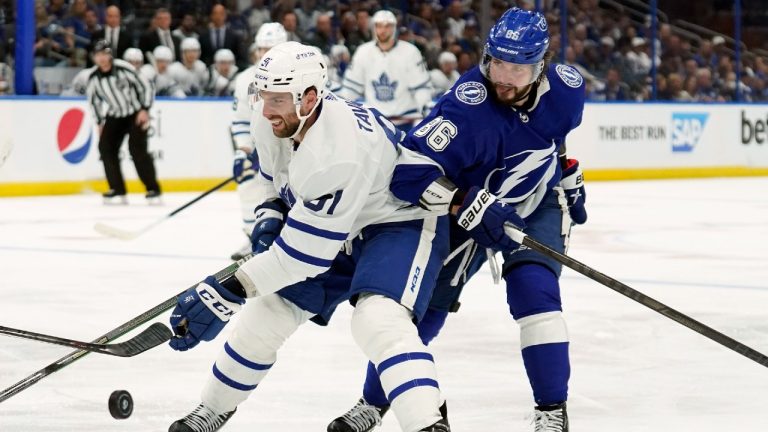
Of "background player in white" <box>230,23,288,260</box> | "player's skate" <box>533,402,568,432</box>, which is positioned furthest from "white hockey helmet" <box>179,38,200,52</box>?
"player's skate" <box>533,402,568,432</box>

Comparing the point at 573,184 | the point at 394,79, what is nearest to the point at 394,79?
the point at 394,79

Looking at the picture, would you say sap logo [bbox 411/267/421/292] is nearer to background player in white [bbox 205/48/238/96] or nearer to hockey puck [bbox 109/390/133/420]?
hockey puck [bbox 109/390/133/420]

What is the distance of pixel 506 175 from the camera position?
3.08m

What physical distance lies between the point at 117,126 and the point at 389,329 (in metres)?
8.05

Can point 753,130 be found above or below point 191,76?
below

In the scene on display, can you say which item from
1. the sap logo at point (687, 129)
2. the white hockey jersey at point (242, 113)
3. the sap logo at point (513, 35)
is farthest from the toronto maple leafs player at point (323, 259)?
the sap logo at point (687, 129)

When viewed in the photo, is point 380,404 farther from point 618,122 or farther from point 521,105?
point 618,122

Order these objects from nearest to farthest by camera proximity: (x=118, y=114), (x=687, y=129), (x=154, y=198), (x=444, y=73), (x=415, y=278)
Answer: (x=415, y=278)
(x=154, y=198)
(x=118, y=114)
(x=444, y=73)
(x=687, y=129)

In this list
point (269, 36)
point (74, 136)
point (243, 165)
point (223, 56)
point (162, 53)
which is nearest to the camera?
Answer: point (269, 36)

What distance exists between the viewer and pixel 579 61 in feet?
45.5

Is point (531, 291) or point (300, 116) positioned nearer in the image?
point (300, 116)

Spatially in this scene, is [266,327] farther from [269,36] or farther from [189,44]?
[189,44]

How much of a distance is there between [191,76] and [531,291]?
8467 millimetres

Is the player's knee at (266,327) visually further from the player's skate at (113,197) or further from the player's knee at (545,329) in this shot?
the player's skate at (113,197)
